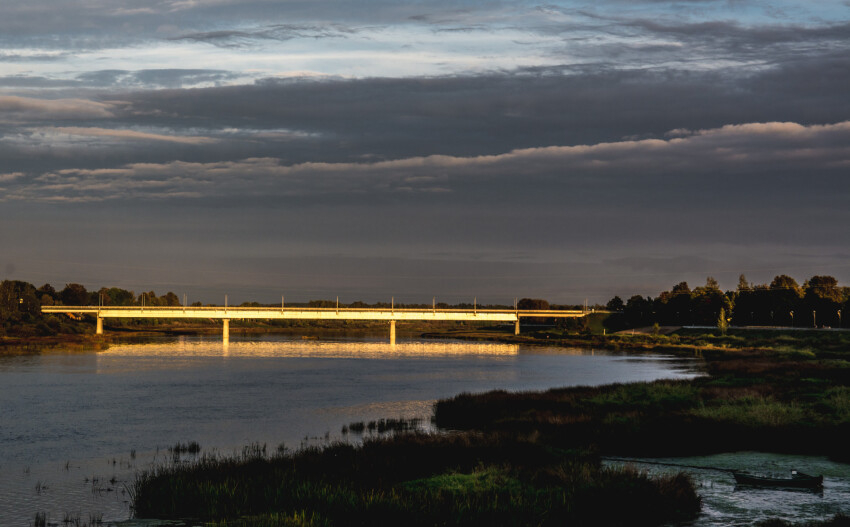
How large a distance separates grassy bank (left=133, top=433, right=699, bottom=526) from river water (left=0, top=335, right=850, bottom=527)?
168cm

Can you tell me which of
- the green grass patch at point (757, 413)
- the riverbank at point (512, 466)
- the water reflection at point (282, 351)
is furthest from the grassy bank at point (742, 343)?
the riverbank at point (512, 466)

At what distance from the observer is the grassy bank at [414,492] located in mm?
20906

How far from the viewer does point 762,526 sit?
67.3 feet

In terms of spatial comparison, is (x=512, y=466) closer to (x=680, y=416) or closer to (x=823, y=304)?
(x=680, y=416)

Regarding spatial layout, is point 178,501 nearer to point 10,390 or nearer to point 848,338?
point 10,390

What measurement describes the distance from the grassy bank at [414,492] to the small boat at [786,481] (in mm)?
2696

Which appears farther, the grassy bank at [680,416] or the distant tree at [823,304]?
the distant tree at [823,304]

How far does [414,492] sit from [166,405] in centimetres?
3663

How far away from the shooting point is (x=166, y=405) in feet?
181

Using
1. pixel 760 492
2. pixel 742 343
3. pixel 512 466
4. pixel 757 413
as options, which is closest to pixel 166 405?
pixel 512 466

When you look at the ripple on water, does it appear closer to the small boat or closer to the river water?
the small boat

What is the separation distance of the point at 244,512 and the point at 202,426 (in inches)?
927

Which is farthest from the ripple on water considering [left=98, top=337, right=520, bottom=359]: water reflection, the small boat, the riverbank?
[left=98, top=337, right=520, bottom=359]: water reflection

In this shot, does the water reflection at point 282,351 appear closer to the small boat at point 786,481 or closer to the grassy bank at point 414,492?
the grassy bank at point 414,492
